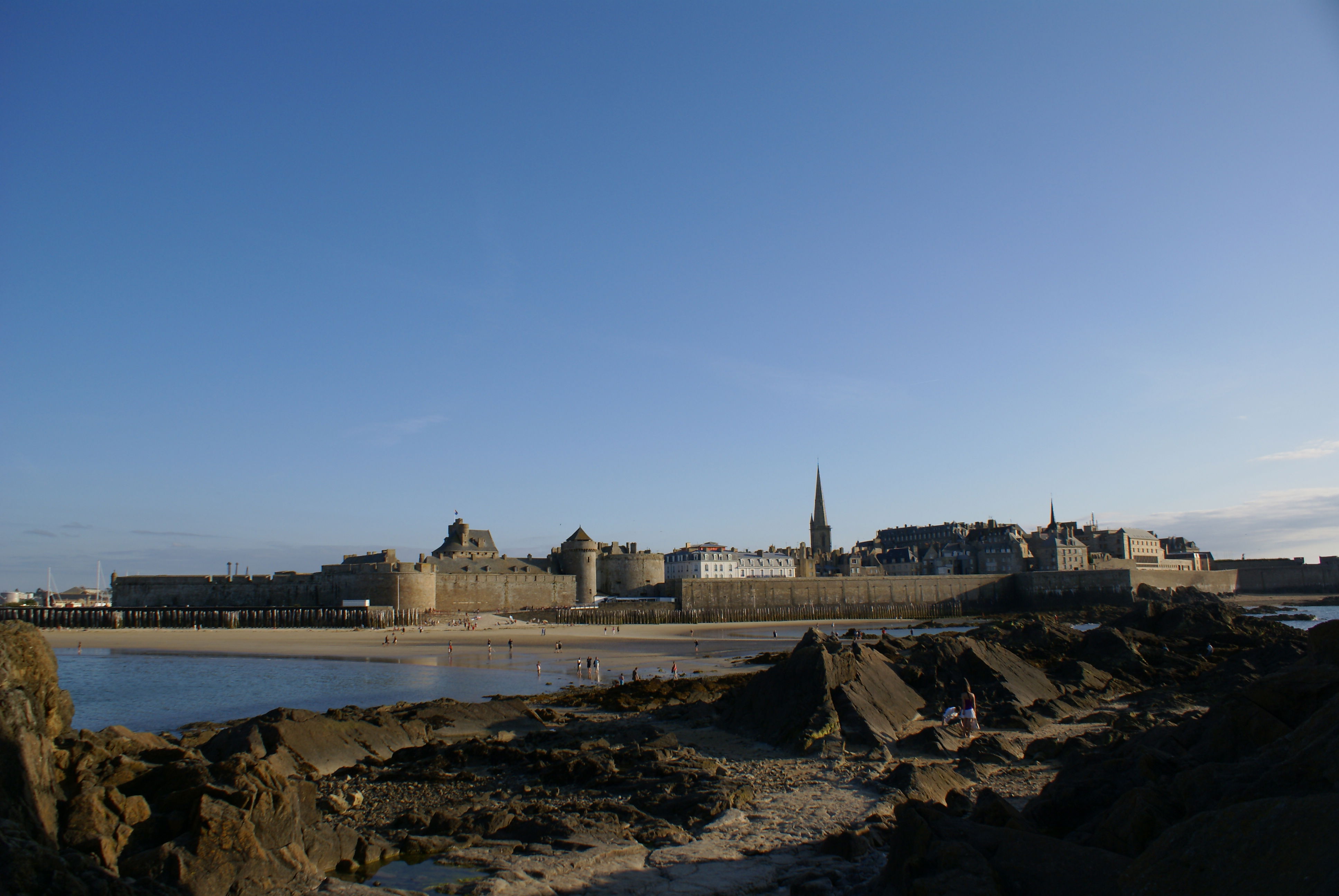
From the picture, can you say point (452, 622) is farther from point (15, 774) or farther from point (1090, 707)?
point (15, 774)

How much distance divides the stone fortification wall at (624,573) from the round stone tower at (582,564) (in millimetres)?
3062

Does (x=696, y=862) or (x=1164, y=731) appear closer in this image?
(x=696, y=862)

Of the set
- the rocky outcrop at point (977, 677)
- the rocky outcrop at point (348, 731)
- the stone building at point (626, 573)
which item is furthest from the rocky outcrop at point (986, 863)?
the stone building at point (626, 573)

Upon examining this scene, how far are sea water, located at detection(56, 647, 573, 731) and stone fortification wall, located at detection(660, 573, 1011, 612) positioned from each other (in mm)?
32665

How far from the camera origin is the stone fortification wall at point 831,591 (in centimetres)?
6200

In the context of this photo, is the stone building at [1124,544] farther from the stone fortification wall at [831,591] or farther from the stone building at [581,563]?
the stone building at [581,563]

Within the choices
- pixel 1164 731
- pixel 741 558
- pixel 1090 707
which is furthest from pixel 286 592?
pixel 1164 731

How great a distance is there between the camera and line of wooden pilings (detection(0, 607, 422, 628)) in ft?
180

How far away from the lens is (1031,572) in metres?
73.2

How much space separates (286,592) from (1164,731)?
6304cm

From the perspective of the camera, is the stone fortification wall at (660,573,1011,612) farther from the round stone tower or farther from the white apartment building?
the white apartment building

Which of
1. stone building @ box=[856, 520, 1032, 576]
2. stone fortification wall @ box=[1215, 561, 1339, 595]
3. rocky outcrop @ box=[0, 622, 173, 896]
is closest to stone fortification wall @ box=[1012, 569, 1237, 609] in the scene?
stone building @ box=[856, 520, 1032, 576]

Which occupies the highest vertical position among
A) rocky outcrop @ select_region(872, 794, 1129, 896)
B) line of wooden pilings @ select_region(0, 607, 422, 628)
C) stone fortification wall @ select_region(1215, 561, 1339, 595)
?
rocky outcrop @ select_region(872, 794, 1129, 896)

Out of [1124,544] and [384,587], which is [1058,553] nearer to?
[1124,544]
